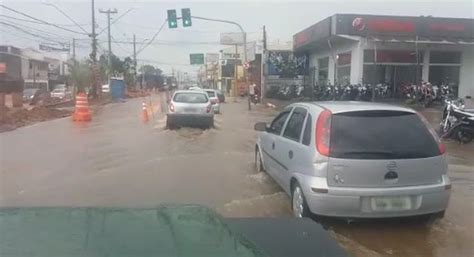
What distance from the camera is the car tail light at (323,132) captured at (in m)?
5.78

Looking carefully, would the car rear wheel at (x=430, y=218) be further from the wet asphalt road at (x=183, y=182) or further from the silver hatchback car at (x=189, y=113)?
the silver hatchback car at (x=189, y=113)

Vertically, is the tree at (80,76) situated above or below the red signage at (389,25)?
below

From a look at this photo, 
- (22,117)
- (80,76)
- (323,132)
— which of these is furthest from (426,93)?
(80,76)

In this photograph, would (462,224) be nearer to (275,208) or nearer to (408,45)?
(275,208)

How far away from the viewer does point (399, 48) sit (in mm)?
31609

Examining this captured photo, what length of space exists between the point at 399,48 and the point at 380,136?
2739cm

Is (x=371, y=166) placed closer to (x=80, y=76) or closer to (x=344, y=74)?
(x=344, y=74)

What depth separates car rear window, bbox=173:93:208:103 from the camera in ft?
59.3

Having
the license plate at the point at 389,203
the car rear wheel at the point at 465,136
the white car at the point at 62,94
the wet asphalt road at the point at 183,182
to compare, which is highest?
the license plate at the point at 389,203

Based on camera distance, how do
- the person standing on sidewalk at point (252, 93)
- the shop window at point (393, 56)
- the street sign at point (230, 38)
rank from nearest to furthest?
the shop window at point (393, 56), the person standing on sidewalk at point (252, 93), the street sign at point (230, 38)

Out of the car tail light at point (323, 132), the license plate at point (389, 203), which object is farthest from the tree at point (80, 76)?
→ the license plate at point (389, 203)

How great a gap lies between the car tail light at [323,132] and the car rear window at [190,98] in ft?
40.2

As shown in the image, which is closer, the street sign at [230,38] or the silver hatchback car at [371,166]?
the silver hatchback car at [371,166]

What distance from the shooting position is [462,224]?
20.6ft
